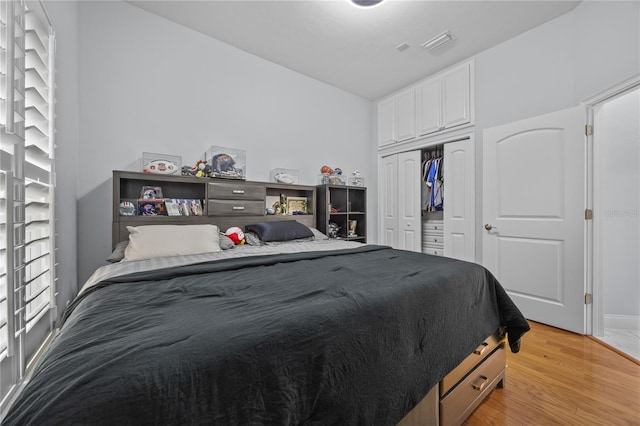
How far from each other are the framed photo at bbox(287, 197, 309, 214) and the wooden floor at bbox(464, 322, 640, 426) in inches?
95.4

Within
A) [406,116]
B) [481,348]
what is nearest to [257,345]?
[481,348]

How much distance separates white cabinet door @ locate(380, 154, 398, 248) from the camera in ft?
13.2

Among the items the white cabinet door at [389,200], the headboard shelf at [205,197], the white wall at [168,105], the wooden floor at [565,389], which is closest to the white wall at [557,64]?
the white cabinet door at [389,200]

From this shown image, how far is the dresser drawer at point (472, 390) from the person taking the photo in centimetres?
120

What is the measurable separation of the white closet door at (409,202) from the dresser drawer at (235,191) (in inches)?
81.7

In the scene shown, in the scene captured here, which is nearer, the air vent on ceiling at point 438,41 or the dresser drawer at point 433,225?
the air vent on ceiling at point 438,41

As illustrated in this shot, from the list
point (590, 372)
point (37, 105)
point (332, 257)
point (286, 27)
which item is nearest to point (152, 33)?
point (286, 27)

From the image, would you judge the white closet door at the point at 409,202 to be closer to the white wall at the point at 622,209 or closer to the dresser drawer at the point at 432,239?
the dresser drawer at the point at 432,239

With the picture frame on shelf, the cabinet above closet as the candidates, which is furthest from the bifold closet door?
the picture frame on shelf

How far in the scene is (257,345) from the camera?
2.16ft

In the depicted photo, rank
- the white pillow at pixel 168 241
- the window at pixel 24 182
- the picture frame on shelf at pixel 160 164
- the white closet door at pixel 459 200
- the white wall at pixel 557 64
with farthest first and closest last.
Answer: the white closet door at pixel 459 200
the picture frame on shelf at pixel 160 164
the white wall at pixel 557 64
the white pillow at pixel 168 241
the window at pixel 24 182

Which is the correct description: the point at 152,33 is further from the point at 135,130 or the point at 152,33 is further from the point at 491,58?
the point at 491,58

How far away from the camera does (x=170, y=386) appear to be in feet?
1.72

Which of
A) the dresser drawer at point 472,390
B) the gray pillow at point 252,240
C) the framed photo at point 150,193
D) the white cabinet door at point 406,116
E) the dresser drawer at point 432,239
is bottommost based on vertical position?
the dresser drawer at point 472,390
